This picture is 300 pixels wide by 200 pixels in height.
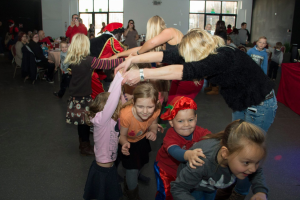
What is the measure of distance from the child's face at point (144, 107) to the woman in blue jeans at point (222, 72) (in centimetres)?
30

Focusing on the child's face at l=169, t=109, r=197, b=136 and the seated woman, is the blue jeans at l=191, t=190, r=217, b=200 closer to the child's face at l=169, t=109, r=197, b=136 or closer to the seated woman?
the child's face at l=169, t=109, r=197, b=136

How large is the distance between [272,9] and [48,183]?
1303 centimetres

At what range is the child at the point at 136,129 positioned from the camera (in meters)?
1.91

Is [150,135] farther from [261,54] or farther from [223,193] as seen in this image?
[261,54]

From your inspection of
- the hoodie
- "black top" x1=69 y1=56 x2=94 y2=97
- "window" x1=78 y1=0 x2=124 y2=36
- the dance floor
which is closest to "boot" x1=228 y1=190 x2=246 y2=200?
the dance floor

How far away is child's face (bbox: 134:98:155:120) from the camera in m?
1.89

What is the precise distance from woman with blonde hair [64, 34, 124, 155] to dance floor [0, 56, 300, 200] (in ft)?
1.10

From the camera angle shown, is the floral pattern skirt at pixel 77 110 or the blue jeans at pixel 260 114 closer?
the blue jeans at pixel 260 114

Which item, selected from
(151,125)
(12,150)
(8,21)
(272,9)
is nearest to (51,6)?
(8,21)

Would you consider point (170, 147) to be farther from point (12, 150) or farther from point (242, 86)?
point (12, 150)

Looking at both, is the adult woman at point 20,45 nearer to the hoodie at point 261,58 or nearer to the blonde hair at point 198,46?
the hoodie at point 261,58

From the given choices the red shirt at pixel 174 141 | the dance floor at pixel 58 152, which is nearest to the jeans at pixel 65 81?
the dance floor at pixel 58 152

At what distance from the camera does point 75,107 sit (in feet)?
9.38

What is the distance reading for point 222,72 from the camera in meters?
1.55
